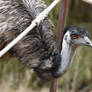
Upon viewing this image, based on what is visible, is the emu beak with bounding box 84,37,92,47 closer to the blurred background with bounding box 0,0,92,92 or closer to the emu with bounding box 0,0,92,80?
the emu with bounding box 0,0,92,80

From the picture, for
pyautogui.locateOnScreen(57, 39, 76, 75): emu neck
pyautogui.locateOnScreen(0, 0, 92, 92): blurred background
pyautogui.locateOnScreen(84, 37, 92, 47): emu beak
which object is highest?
pyautogui.locateOnScreen(84, 37, 92, 47): emu beak

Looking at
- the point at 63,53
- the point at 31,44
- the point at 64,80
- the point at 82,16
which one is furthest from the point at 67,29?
the point at 82,16

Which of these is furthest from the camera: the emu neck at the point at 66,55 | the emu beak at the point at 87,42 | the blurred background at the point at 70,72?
the blurred background at the point at 70,72

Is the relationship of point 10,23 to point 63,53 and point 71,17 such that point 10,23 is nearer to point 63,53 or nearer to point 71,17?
point 63,53

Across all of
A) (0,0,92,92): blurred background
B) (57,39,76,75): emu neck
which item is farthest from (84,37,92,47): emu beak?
(0,0,92,92): blurred background

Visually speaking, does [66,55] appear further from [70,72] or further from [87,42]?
[70,72]

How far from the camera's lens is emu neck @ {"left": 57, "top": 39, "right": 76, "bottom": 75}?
3.41m

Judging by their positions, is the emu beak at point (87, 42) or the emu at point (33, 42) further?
the emu at point (33, 42)

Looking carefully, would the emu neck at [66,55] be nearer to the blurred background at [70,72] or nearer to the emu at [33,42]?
the emu at [33,42]

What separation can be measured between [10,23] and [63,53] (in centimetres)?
71

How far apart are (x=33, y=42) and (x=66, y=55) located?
17.3 inches

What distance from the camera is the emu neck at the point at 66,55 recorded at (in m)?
3.41

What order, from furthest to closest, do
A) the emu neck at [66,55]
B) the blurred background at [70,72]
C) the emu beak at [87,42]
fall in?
the blurred background at [70,72] → the emu neck at [66,55] → the emu beak at [87,42]

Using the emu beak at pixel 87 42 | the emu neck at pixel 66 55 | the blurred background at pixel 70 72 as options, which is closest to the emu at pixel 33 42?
the emu neck at pixel 66 55
